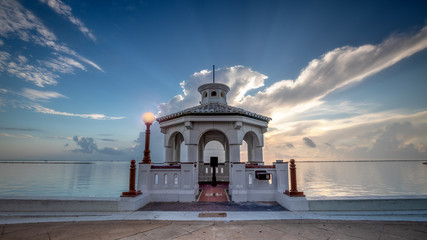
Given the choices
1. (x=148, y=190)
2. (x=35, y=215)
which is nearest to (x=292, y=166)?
(x=148, y=190)

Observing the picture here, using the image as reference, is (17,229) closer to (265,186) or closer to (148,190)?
(148,190)

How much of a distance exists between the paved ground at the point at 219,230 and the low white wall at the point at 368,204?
1.37m

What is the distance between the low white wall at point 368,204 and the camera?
23.4 feet

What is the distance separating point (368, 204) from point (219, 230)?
18.5ft

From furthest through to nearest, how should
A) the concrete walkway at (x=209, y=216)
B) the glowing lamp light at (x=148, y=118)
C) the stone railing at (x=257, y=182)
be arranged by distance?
the glowing lamp light at (x=148, y=118)
the stone railing at (x=257, y=182)
the concrete walkway at (x=209, y=216)

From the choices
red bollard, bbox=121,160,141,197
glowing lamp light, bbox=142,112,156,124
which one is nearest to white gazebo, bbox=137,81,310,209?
red bollard, bbox=121,160,141,197

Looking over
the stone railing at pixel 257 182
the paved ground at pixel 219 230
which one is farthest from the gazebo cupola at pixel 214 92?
the paved ground at pixel 219 230

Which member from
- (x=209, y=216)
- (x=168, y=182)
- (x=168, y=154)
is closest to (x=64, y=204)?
(x=168, y=182)

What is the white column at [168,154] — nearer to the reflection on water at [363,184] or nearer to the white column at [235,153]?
the white column at [235,153]

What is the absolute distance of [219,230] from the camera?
528cm

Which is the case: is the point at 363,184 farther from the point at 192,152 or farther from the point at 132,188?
the point at 132,188

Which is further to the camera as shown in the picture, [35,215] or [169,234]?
[35,215]

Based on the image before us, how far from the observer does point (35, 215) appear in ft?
22.3

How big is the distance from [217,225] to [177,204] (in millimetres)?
3334
